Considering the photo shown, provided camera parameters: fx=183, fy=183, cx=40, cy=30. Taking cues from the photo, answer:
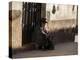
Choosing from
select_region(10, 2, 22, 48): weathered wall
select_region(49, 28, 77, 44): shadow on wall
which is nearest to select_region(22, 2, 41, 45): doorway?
select_region(10, 2, 22, 48): weathered wall

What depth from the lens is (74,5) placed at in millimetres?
1692

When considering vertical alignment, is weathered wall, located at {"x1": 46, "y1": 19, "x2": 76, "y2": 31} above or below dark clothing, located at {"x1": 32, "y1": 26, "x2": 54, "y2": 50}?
above

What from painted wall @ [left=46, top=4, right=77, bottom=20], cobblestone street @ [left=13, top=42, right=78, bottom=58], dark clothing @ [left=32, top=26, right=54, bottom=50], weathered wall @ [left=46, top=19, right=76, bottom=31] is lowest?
cobblestone street @ [left=13, top=42, right=78, bottom=58]

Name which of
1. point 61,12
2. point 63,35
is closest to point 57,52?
point 63,35

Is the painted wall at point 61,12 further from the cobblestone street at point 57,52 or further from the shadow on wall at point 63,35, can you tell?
the cobblestone street at point 57,52

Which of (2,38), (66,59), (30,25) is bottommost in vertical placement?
(66,59)

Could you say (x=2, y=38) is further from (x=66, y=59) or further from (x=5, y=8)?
(x=66, y=59)

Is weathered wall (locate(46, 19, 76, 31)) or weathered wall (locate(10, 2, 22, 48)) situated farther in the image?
weathered wall (locate(46, 19, 76, 31))

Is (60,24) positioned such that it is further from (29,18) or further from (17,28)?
(17,28)

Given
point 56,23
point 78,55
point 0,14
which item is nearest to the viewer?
point 0,14

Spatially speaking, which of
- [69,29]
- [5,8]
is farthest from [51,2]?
[5,8]

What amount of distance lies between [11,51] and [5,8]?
0.35 meters

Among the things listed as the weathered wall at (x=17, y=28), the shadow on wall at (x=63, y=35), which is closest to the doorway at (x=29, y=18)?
the weathered wall at (x=17, y=28)

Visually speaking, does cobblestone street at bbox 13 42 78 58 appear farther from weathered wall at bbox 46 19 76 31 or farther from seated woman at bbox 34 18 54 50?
weathered wall at bbox 46 19 76 31
